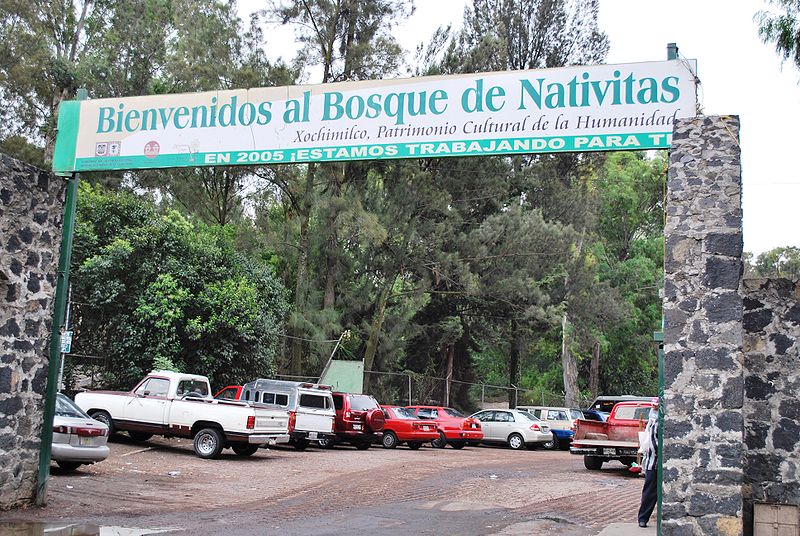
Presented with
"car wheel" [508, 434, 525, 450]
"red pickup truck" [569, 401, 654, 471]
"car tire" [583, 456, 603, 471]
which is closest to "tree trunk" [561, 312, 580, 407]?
"car wheel" [508, 434, 525, 450]

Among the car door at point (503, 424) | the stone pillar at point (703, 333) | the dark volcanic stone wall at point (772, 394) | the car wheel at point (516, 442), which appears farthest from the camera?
the car door at point (503, 424)

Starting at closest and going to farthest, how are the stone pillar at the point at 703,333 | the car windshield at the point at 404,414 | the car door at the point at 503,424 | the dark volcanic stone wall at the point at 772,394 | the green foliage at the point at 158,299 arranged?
the stone pillar at the point at 703,333
the dark volcanic stone wall at the point at 772,394
the green foliage at the point at 158,299
the car windshield at the point at 404,414
the car door at the point at 503,424

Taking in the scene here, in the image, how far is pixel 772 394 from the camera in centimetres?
812

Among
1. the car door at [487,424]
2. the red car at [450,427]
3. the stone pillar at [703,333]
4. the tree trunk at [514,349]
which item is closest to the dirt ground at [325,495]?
the stone pillar at [703,333]

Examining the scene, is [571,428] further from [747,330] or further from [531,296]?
Answer: [747,330]

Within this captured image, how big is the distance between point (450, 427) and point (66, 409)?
1540cm

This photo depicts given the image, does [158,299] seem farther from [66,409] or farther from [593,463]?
[593,463]

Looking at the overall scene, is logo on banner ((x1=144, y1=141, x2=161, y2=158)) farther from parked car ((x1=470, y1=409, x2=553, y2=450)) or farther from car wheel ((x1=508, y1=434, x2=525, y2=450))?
car wheel ((x1=508, y1=434, x2=525, y2=450))

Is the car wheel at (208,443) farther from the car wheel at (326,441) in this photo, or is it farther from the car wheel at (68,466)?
the car wheel at (326,441)

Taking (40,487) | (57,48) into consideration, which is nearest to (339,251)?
(57,48)

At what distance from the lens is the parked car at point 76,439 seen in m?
13.4

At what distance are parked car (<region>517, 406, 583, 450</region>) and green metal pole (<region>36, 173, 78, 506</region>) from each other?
21324 mm

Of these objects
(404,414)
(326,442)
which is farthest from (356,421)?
(404,414)

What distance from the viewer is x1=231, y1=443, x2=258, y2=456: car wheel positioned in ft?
64.1
